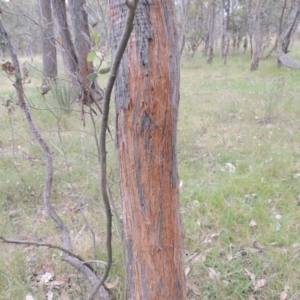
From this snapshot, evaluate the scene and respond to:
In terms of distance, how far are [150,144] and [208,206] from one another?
1.74 metres

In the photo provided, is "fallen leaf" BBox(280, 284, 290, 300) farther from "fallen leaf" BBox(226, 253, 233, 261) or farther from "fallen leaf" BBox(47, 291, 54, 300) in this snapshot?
"fallen leaf" BBox(47, 291, 54, 300)

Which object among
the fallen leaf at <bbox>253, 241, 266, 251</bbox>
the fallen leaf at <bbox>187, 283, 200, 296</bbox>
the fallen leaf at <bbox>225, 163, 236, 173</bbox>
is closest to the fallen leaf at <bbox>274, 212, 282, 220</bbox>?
the fallen leaf at <bbox>253, 241, 266, 251</bbox>

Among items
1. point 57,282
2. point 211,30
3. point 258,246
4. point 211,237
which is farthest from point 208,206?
point 211,30

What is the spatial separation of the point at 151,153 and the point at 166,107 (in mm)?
161

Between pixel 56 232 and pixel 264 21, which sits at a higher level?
pixel 264 21

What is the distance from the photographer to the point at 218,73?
369 inches

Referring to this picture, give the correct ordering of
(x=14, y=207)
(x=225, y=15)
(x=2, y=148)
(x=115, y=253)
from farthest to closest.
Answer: (x=225, y=15) → (x=2, y=148) → (x=14, y=207) → (x=115, y=253)

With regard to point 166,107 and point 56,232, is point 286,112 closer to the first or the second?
point 56,232

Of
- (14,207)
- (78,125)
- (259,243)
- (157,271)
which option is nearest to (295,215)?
(259,243)

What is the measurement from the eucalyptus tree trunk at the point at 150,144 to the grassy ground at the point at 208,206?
0.68 meters

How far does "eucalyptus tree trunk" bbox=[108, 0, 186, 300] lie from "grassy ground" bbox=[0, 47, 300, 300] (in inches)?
26.8

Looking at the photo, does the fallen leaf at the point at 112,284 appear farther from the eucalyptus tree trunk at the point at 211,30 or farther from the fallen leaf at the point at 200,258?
the eucalyptus tree trunk at the point at 211,30

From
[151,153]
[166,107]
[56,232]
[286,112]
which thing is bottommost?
[56,232]

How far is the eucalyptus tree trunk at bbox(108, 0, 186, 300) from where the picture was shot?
96cm
